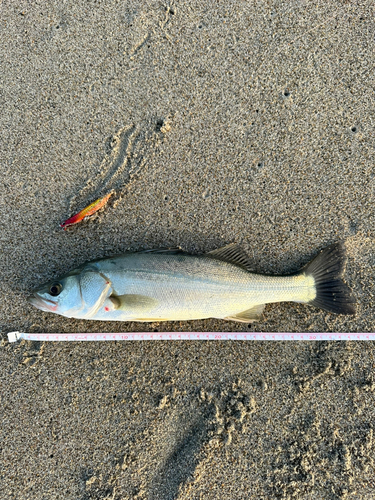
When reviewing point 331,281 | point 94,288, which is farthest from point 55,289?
point 331,281

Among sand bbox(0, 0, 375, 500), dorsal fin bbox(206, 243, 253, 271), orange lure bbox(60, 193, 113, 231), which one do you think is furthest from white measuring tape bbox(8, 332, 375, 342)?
orange lure bbox(60, 193, 113, 231)

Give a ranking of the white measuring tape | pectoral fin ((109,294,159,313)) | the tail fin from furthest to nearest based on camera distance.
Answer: the white measuring tape → the tail fin → pectoral fin ((109,294,159,313))

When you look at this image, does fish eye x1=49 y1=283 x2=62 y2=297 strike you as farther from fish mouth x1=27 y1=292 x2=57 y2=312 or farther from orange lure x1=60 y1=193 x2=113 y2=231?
orange lure x1=60 y1=193 x2=113 y2=231

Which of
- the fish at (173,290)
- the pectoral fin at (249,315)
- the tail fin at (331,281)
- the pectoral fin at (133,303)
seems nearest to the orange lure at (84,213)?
the fish at (173,290)

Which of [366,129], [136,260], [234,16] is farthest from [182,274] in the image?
[234,16]

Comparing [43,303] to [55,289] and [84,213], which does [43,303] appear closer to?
[55,289]

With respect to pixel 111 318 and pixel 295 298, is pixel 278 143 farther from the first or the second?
pixel 111 318

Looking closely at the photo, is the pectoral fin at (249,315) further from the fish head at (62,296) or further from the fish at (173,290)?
the fish head at (62,296)
